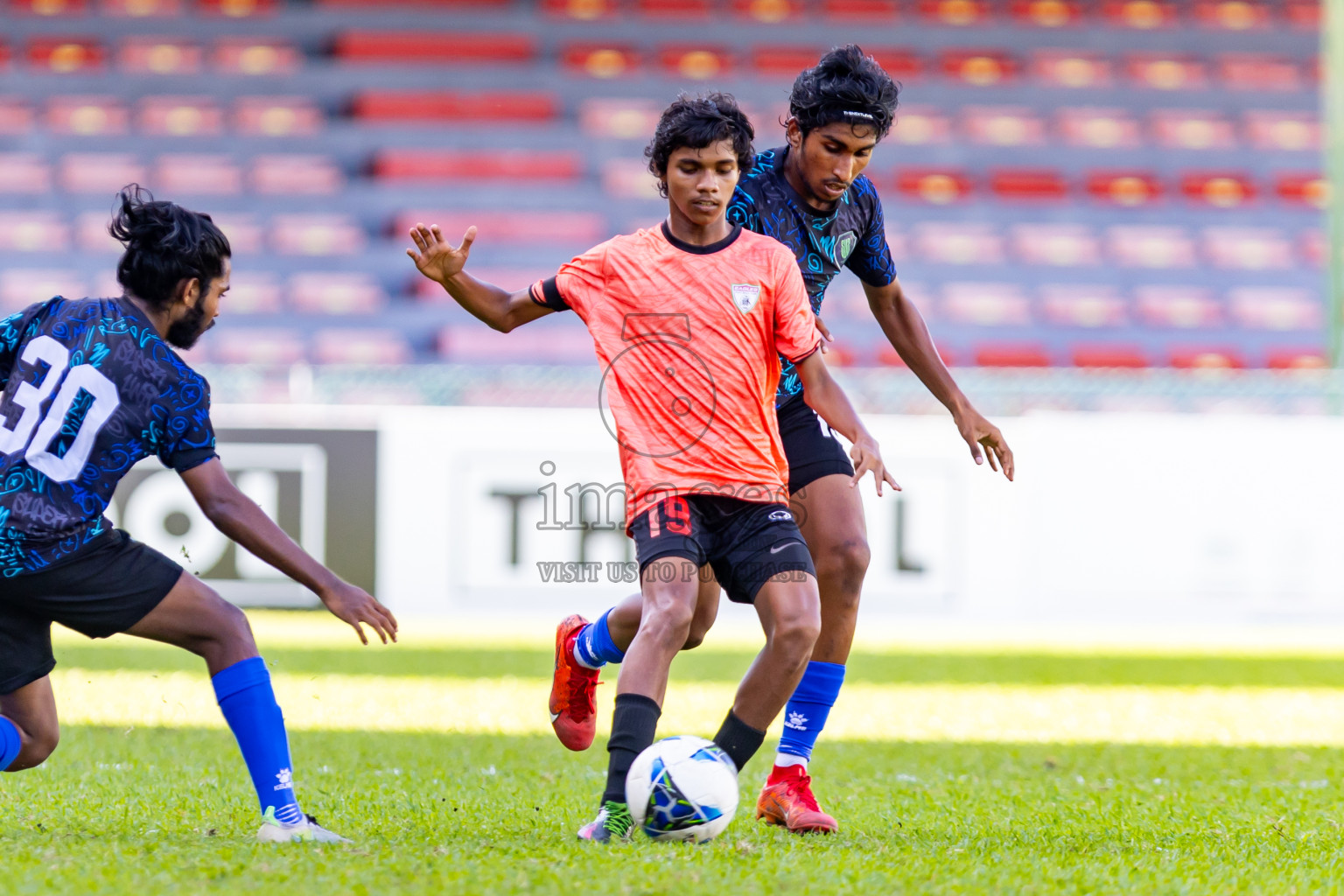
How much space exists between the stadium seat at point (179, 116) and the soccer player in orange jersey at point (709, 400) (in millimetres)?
18993

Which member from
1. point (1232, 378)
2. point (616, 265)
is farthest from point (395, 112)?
point (616, 265)

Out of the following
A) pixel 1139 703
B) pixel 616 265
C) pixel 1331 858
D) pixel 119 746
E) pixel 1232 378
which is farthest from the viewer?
pixel 1232 378

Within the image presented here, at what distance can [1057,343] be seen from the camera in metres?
19.7

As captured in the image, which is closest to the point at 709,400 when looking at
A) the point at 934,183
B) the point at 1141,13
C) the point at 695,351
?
the point at 695,351

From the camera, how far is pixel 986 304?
20156 millimetres

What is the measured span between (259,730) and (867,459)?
1.56 metres

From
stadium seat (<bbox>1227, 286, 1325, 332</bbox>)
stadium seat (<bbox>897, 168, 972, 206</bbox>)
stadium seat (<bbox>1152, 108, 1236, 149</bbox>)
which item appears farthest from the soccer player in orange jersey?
stadium seat (<bbox>1152, 108, 1236, 149</bbox>)

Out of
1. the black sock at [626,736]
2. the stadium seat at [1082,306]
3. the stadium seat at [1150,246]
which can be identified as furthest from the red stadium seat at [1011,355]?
the black sock at [626,736]

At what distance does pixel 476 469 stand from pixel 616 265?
682 centimetres

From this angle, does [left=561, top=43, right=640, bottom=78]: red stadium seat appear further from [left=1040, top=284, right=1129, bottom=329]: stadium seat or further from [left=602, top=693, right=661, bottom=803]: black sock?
[left=602, top=693, right=661, bottom=803]: black sock

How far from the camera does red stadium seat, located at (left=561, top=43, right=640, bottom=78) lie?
21.7m

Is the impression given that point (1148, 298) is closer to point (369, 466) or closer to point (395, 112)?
point (395, 112)

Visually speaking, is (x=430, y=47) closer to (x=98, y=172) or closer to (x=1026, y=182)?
(x=98, y=172)

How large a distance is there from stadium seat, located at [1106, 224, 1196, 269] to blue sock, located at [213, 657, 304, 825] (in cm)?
1915
